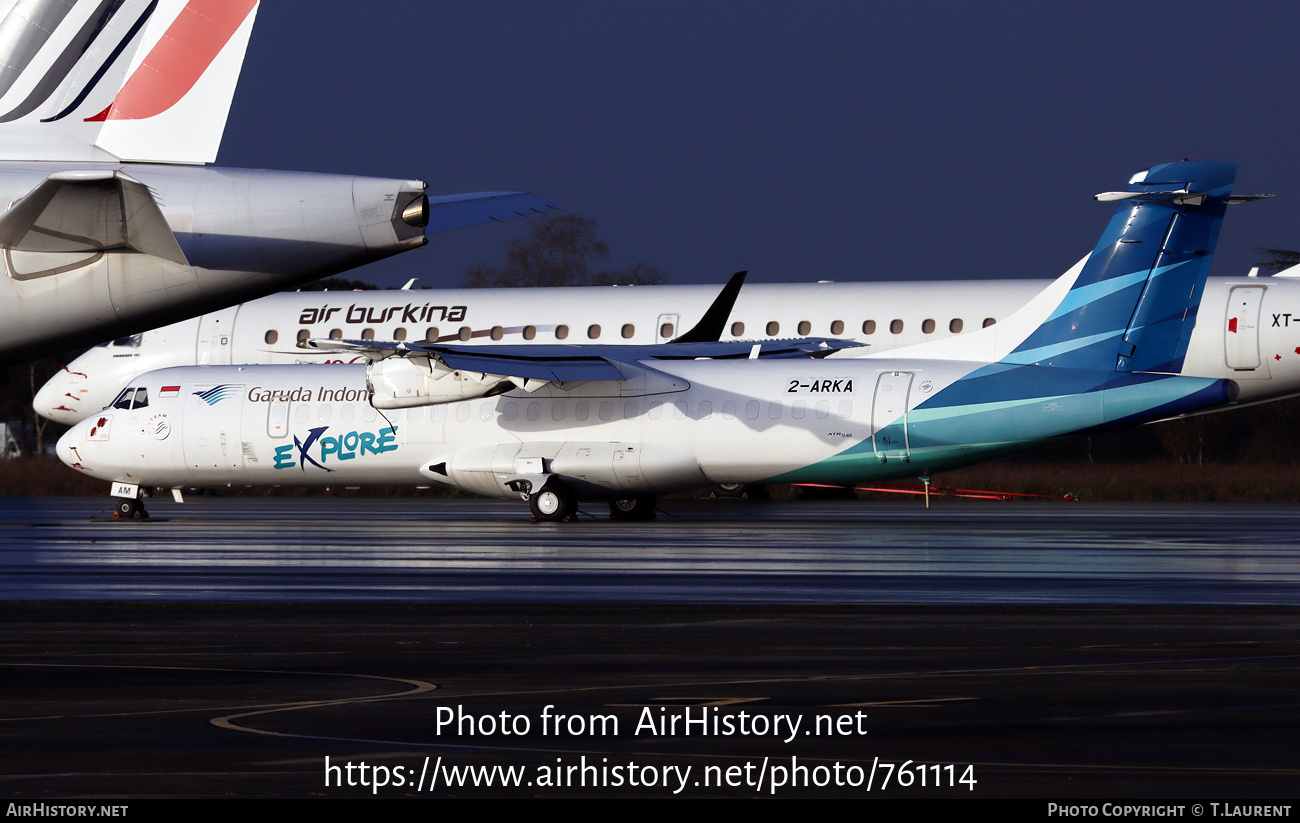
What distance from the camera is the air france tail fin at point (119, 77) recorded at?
1029 cm

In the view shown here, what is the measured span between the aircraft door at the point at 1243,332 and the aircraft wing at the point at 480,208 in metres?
22.4

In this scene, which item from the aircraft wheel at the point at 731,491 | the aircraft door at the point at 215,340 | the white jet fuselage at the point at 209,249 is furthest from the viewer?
the aircraft door at the point at 215,340

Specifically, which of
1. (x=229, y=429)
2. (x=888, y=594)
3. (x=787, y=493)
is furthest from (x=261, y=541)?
(x=787, y=493)

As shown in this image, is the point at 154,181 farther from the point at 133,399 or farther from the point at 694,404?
the point at 133,399

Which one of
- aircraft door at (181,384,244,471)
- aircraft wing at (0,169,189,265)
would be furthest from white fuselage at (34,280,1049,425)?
aircraft wing at (0,169,189,265)

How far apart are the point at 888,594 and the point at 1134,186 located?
1448 cm

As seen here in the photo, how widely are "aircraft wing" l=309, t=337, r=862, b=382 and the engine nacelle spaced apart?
1.01ft

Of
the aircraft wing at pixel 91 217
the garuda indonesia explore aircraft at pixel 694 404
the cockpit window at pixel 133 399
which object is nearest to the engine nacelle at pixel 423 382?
the garuda indonesia explore aircraft at pixel 694 404

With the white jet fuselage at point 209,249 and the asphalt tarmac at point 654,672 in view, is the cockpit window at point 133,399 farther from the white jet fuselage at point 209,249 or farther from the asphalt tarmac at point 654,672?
the white jet fuselage at point 209,249

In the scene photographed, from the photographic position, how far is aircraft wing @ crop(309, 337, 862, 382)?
25.7 m

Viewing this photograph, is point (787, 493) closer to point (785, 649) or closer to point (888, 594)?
point (888, 594)

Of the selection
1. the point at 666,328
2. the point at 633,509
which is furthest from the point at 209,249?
the point at 666,328

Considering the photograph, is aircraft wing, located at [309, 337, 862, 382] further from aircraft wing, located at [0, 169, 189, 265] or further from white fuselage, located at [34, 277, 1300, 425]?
aircraft wing, located at [0, 169, 189, 265]

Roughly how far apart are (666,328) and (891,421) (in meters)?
10.7
